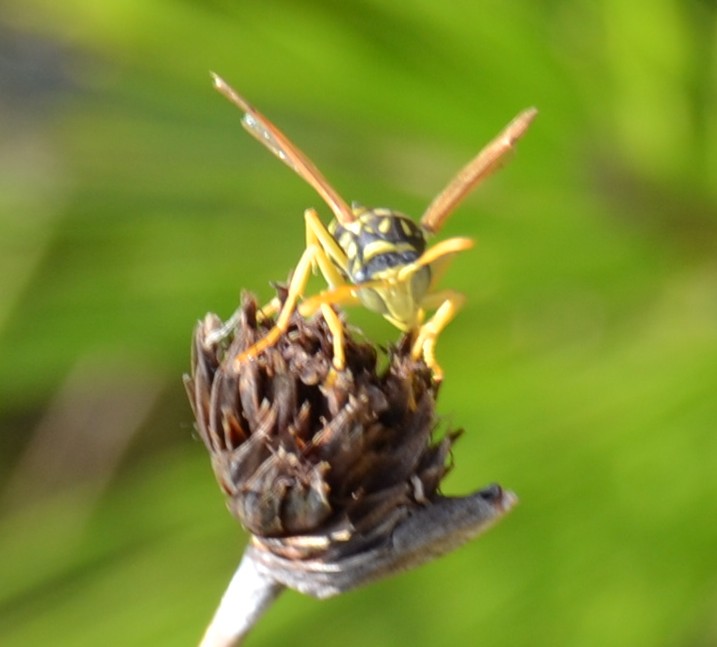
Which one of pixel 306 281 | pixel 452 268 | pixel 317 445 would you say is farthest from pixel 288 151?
pixel 452 268

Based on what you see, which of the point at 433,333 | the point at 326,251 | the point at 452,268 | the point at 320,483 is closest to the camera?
the point at 320,483

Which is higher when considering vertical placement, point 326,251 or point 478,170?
Answer: point 478,170

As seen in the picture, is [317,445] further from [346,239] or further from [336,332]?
[346,239]

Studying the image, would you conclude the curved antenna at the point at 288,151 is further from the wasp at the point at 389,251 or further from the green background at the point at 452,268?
the green background at the point at 452,268

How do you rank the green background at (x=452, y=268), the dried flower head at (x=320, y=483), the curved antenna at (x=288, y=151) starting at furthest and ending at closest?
the green background at (x=452, y=268)
the curved antenna at (x=288, y=151)
the dried flower head at (x=320, y=483)

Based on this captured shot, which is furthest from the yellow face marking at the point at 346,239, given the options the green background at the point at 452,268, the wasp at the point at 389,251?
the green background at the point at 452,268

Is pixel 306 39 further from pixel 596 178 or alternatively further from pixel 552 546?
pixel 552 546
